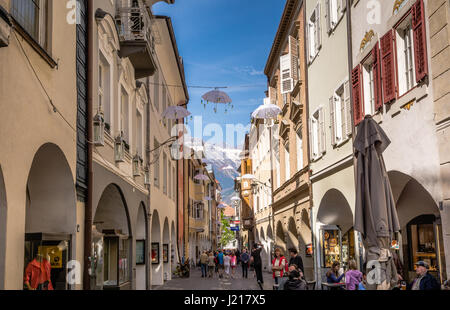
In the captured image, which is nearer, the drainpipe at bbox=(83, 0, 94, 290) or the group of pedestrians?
the group of pedestrians

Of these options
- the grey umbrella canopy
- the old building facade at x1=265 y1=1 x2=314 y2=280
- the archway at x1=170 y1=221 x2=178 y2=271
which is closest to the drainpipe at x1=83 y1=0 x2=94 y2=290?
the grey umbrella canopy

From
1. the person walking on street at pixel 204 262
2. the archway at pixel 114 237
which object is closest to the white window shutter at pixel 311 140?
the archway at pixel 114 237

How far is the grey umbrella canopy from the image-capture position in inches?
344

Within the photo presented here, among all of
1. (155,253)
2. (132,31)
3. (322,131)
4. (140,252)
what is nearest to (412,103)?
(322,131)

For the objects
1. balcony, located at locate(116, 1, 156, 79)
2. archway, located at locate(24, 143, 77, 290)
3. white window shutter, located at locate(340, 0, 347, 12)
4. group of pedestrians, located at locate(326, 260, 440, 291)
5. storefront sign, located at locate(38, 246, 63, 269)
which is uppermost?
white window shutter, located at locate(340, 0, 347, 12)

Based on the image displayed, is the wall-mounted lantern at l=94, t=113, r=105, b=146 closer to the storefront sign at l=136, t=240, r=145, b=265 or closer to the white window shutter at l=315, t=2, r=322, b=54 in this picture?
the storefront sign at l=136, t=240, r=145, b=265

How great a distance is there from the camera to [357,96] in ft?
47.6

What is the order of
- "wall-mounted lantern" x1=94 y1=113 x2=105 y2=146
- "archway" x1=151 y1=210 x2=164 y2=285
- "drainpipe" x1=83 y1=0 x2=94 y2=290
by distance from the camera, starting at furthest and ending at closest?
"archway" x1=151 y1=210 x2=164 y2=285 < "wall-mounted lantern" x1=94 y1=113 x2=105 y2=146 < "drainpipe" x1=83 y1=0 x2=94 y2=290

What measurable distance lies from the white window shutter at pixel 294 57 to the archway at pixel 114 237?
446 inches

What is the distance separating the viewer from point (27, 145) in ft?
25.1

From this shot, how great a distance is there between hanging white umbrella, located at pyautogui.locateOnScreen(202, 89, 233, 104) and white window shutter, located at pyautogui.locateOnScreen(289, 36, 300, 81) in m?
5.69

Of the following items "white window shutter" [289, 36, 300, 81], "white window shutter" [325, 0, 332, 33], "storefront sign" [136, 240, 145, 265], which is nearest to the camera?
"white window shutter" [325, 0, 332, 33]
